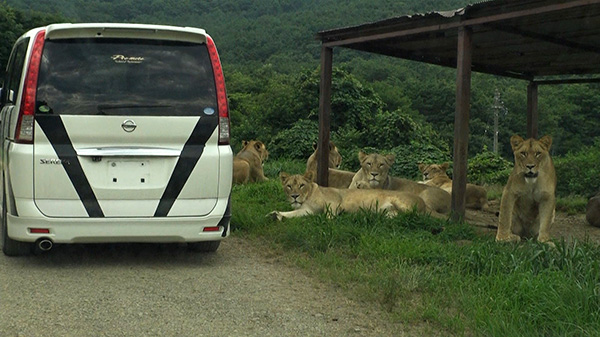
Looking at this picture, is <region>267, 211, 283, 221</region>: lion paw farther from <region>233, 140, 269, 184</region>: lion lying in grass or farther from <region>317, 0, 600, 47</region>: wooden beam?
<region>233, 140, 269, 184</region>: lion lying in grass

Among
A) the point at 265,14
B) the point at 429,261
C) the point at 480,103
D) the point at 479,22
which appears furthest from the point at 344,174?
the point at 265,14

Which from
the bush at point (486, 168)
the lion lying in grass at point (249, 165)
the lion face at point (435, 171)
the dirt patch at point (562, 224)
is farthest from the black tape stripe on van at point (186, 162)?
the bush at point (486, 168)

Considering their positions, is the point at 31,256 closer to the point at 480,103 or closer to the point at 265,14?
the point at 480,103

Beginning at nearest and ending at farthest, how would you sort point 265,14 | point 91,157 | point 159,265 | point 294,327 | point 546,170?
point 294,327
point 91,157
point 159,265
point 546,170
point 265,14

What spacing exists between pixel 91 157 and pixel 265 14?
8031 cm

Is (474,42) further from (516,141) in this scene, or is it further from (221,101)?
(221,101)


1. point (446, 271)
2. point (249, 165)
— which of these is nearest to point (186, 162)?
point (446, 271)

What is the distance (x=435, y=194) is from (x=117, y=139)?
5130 mm

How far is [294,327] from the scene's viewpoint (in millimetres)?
4656

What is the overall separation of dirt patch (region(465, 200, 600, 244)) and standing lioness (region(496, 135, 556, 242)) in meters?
0.63

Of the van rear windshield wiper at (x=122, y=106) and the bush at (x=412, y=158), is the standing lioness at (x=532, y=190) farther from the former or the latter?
the bush at (x=412, y=158)

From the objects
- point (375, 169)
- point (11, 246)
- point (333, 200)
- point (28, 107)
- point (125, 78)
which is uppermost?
point (125, 78)

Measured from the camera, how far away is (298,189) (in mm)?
8875

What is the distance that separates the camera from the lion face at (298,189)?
888 centimetres
